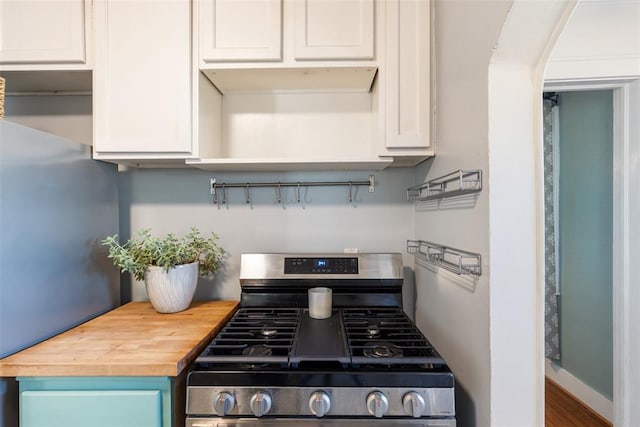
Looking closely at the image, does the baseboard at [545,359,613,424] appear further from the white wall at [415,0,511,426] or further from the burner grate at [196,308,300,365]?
the burner grate at [196,308,300,365]

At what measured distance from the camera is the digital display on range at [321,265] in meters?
1.42

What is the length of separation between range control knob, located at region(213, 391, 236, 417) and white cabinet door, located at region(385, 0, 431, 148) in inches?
41.1

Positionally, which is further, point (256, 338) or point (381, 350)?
point (256, 338)

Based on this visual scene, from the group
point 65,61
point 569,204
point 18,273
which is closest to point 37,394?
point 18,273

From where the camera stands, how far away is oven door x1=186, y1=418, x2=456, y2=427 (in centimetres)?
84

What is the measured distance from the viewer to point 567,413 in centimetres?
196

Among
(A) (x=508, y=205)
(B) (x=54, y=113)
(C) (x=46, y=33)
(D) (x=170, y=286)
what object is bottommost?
(D) (x=170, y=286)

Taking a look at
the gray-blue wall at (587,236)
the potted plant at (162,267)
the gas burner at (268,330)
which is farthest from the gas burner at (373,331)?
the gray-blue wall at (587,236)

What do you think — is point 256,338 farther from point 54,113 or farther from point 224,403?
point 54,113

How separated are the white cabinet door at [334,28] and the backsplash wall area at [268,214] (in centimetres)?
58

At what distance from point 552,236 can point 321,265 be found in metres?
1.98

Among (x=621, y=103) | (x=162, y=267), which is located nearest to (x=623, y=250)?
(x=621, y=103)

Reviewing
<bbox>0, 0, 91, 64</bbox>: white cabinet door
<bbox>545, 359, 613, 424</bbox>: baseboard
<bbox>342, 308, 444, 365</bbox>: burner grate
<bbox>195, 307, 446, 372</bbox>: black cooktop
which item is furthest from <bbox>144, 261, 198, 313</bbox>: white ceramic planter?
<bbox>545, 359, 613, 424</bbox>: baseboard

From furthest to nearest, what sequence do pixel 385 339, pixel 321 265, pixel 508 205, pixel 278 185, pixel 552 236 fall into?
pixel 552 236, pixel 278 185, pixel 321 265, pixel 385 339, pixel 508 205
